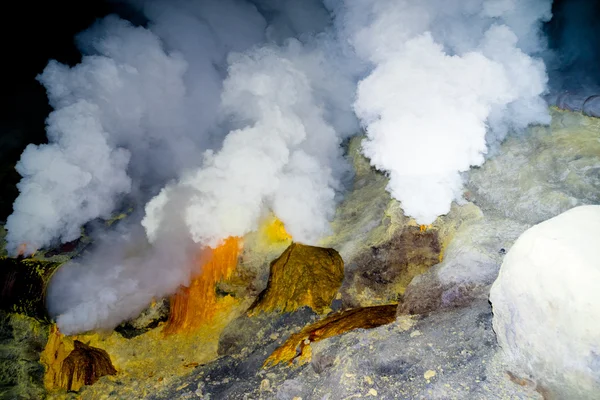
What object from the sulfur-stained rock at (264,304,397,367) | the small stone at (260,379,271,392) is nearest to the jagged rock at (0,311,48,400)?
the small stone at (260,379,271,392)

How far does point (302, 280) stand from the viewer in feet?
34.6

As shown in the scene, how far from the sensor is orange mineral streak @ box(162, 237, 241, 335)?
11031 millimetres

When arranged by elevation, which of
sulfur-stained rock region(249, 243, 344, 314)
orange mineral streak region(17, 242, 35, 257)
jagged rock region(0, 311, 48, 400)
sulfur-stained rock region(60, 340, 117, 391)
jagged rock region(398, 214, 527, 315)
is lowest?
jagged rock region(398, 214, 527, 315)

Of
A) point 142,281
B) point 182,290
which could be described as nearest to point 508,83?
point 182,290

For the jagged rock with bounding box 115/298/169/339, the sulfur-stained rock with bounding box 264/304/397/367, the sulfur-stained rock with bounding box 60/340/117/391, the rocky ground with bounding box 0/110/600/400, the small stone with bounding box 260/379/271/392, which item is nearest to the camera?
the rocky ground with bounding box 0/110/600/400

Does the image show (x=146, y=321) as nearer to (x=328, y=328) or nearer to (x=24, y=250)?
(x=24, y=250)

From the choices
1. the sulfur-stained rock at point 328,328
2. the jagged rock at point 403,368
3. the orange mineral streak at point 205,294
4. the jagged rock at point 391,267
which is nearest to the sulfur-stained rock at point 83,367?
the orange mineral streak at point 205,294

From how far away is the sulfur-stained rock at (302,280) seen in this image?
1008 cm

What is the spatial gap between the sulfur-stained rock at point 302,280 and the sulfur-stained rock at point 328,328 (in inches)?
43.3

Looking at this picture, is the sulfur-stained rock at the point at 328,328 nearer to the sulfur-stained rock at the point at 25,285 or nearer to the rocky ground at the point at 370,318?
the rocky ground at the point at 370,318

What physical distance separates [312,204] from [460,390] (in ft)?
26.6

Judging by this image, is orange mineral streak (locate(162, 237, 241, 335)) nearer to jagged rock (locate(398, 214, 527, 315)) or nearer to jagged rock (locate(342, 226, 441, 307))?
jagged rock (locate(342, 226, 441, 307))

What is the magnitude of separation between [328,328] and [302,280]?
2605mm

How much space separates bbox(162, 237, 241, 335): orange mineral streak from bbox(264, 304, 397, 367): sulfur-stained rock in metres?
3.76
